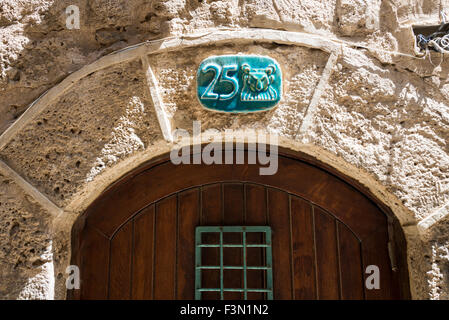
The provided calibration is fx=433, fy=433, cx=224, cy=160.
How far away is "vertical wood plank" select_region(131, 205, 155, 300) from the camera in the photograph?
6.22ft

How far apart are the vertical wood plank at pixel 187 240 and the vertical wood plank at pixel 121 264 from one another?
22 cm

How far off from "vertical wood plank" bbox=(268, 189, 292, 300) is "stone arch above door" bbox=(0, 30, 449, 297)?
0.85 ft

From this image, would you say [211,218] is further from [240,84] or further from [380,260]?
[380,260]

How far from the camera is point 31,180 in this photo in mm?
1774

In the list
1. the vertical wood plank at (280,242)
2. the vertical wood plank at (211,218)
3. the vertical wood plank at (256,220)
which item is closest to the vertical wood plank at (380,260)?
the vertical wood plank at (280,242)

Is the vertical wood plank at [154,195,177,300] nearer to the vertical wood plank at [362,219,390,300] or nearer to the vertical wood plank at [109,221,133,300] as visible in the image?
the vertical wood plank at [109,221,133,300]

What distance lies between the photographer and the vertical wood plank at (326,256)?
1866 millimetres

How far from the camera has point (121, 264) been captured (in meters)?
1.92

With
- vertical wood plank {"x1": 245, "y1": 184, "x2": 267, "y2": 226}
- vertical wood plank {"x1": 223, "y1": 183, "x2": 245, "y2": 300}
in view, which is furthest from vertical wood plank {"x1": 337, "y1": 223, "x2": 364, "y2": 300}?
vertical wood plank {"x1": 223, "y1": 183, "x2": 245, "y2": 300}

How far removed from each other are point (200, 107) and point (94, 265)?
85 centimetres

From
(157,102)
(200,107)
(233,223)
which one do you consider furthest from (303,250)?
(157,102)

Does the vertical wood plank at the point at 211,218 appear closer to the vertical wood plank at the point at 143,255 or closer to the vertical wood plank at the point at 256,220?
the vertical wood plank at the point at 256,220

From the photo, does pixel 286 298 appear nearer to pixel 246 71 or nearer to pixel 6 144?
pixel 246 71

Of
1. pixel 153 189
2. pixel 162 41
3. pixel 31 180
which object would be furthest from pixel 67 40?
pixel 153 189
